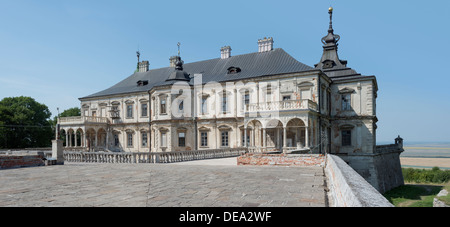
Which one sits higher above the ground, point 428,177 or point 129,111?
point 129,111

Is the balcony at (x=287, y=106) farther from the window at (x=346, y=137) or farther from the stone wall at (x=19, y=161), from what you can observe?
the stone wall at (x=19, y=161)

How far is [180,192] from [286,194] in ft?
8.43

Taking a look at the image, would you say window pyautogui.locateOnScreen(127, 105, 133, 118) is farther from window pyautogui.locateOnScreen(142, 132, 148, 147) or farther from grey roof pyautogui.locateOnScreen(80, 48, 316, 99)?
window pyautogui.locateOnScreen(142, 132, 148, 147)

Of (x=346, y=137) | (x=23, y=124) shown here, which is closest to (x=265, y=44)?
(x=346, y=137)

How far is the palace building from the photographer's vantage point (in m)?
25.7

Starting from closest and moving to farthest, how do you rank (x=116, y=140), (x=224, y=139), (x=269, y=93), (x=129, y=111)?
1. (x=269, y=93)
2. (x=224, y=139)
3. (x=129, y=111)
4. (x=116, y=140)

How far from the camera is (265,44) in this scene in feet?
107

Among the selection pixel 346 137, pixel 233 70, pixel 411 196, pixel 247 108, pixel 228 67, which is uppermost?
pixel 228 67

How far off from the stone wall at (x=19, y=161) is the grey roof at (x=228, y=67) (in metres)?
17.4

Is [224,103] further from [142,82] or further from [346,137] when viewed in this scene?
[142,82]

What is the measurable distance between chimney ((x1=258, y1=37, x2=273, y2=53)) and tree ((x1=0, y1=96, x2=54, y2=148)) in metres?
36.5

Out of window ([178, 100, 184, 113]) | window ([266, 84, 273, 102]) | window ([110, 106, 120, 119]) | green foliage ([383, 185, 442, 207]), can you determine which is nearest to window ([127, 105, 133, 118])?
window ([110, 106, 120, 119])

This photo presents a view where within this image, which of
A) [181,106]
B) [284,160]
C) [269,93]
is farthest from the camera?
[181,106]

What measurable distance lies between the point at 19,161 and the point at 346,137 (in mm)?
26729
